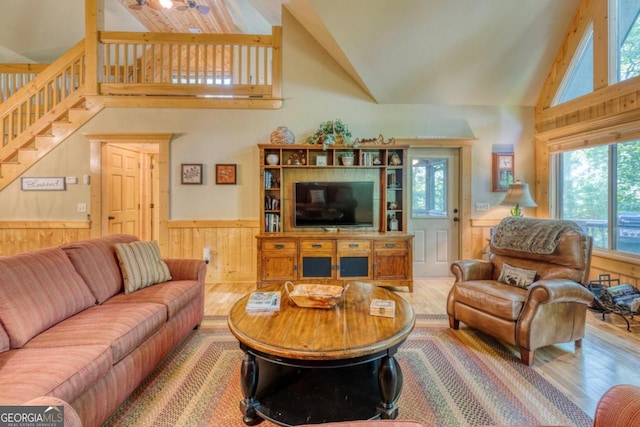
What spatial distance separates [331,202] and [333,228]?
0.37 m

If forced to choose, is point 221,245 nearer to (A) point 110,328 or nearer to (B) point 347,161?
(B) point 347,161

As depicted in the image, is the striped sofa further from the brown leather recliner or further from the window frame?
the window frame

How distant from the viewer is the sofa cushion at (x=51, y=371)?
3.78 feet

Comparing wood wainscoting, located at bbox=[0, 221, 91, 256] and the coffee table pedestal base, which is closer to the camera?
the coffee table pedestal base

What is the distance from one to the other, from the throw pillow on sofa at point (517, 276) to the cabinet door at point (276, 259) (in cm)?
232

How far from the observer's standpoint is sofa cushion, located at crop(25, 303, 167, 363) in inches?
61.0

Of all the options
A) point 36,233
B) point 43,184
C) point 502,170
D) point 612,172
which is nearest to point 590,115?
point 612,172

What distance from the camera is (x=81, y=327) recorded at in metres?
1.68

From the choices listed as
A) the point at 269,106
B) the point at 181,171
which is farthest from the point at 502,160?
the point at 181,171

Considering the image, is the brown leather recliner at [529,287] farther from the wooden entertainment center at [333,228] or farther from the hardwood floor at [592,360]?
the wooden entertainment center at [333,228]

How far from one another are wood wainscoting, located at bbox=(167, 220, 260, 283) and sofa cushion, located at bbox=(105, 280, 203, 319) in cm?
173

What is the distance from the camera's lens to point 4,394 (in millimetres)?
1109

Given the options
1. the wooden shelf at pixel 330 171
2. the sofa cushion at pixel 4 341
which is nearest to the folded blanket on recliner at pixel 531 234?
the wooden shelf at pixel 330 171
